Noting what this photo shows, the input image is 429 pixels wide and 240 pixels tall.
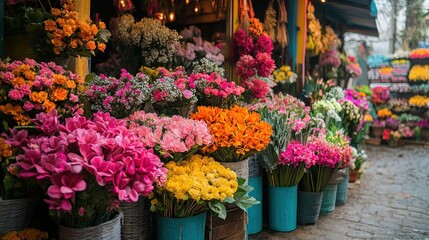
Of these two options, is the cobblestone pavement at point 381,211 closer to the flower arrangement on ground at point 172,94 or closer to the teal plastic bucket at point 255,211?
the teal plastic bucket at point 255,211

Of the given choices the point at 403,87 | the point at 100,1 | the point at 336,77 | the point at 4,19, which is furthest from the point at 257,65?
the point at 403,87

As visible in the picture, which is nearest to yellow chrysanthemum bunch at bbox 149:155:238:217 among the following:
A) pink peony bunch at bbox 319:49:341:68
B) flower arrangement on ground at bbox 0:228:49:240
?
flower arrangement on ground at bbox 0:228:49:240

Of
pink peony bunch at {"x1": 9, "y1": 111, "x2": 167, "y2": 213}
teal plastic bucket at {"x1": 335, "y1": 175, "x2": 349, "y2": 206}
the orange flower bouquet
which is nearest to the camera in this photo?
pink peony bunch at {"x1": 9, "y1": 111, "x2": 167, "y2": 213}

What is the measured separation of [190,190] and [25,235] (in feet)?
3.62

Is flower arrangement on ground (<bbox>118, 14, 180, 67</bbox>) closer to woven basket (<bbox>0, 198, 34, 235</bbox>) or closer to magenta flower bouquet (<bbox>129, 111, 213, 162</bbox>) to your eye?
magenta flower bouquet (<bbox>129, 111, 213, 162</bbox>)

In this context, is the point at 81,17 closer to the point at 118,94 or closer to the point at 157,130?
the point at 118,94

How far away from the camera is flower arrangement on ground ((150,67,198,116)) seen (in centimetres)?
324

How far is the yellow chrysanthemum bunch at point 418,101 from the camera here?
38.8 ft

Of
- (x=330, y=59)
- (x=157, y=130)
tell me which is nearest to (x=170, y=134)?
(x=157, y=130)

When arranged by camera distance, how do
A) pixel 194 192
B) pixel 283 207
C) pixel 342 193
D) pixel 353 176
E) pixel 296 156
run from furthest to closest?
pixel 353 176 → pixel 342 193 → pixel 283 207 → pixel 296 156 → pixel 194 192

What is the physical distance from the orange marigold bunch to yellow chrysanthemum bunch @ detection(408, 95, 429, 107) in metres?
11.7

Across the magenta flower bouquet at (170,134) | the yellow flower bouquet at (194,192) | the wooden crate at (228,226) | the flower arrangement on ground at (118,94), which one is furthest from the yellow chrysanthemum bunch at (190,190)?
the flower arrangement on ground at (118,94)

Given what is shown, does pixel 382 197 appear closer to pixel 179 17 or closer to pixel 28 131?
pixel 179 17

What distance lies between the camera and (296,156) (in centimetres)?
404
